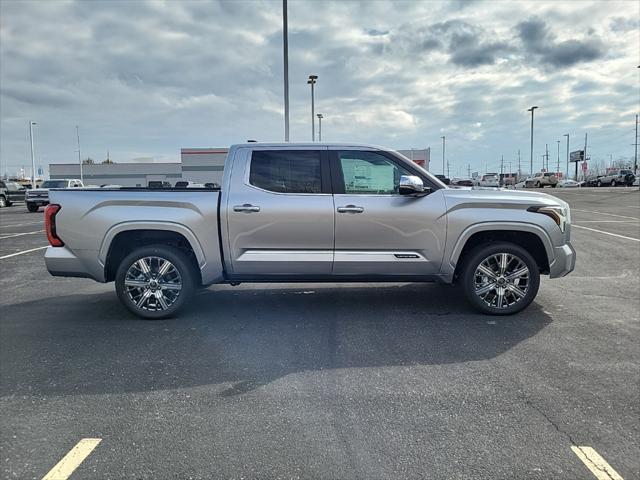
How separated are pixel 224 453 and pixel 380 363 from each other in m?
1.77

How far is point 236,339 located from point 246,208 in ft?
4.73

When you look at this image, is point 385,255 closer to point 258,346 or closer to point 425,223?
point 425,223

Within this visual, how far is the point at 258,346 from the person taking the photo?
4.78 meters

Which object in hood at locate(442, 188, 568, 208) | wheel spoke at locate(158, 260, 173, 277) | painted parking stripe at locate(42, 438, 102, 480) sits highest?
hood at locate(442, 188, 568, 208)

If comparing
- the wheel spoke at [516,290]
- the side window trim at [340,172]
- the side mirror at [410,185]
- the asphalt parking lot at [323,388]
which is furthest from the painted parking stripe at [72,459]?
the wheel spoke at [516,290]

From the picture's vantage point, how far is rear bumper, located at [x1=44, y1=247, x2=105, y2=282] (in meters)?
5.57

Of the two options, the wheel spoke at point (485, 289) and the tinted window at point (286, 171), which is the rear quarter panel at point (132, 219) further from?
the wheel spoke at point (485, 289)

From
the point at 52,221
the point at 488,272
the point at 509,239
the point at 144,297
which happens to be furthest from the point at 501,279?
the point at 52,221

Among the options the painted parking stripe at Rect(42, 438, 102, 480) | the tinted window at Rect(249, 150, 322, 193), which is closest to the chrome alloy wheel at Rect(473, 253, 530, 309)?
the tinted window at Rect(249, 150, 322, 193)

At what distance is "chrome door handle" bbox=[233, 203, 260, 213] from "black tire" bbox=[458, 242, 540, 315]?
2503 millimetres

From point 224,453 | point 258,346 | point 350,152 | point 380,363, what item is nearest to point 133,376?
point 258,346

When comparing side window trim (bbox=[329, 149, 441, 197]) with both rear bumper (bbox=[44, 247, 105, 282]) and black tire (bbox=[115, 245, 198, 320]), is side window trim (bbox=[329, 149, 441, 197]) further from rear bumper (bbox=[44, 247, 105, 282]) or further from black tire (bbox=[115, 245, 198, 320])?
rear bumper (bbox=[44, 247, 105, 282])

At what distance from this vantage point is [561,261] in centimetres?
568

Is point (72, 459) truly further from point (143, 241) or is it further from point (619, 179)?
point (619, 179)
